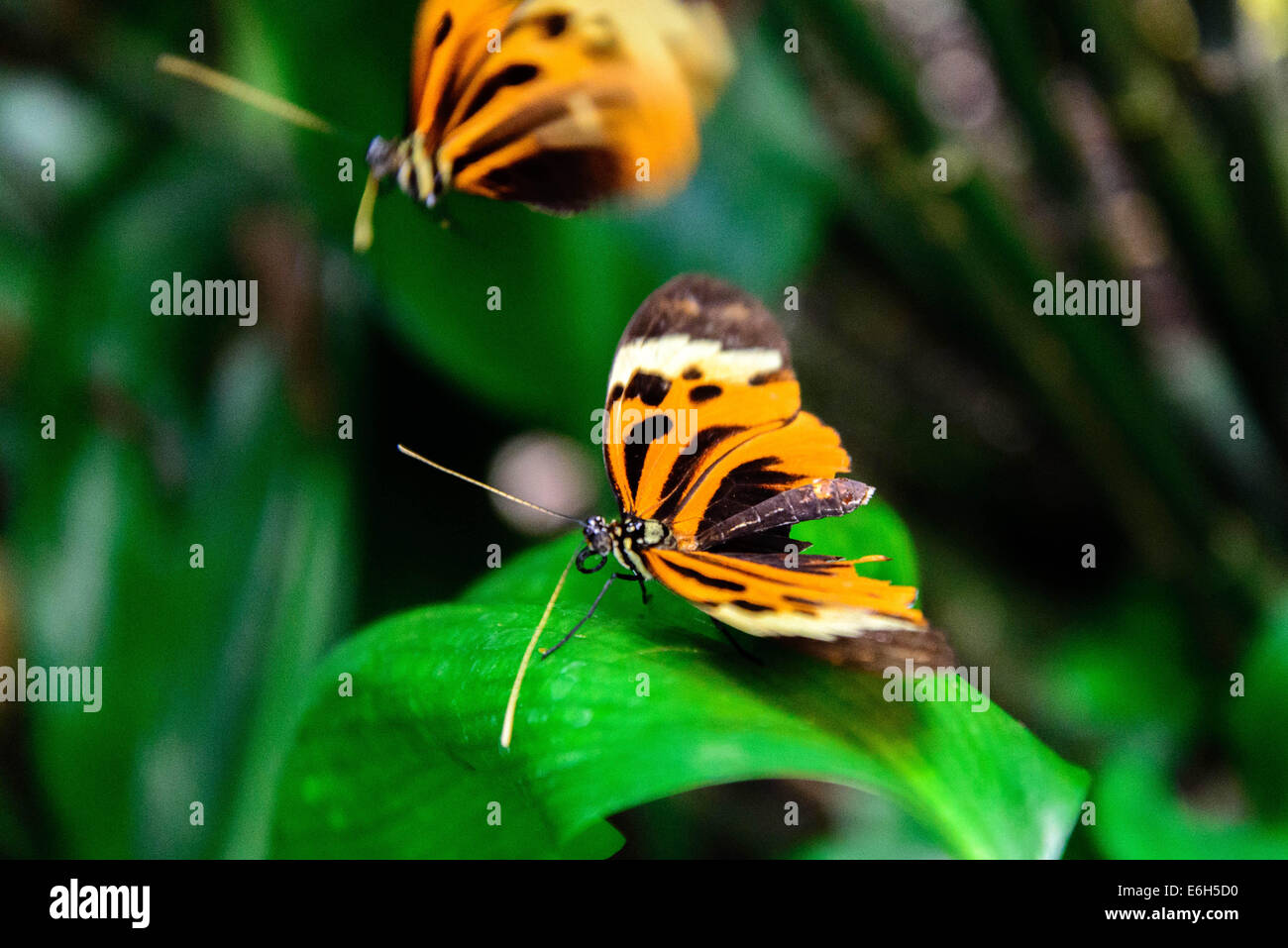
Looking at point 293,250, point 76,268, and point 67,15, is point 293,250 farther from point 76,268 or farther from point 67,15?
point 67,15

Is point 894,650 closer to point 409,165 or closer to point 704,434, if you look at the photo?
point 704,434

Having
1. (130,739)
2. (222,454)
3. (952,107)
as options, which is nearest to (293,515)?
(222,454)

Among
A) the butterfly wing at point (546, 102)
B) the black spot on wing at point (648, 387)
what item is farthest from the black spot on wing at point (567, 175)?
the black spot on wing at point (648, 387)

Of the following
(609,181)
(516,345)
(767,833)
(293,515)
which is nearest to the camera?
(609,181)

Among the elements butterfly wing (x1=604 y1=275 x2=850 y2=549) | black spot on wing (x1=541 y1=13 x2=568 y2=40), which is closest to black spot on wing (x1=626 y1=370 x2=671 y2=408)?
butterfly wing (x1=604 y1=275 x2=850 y2=549)

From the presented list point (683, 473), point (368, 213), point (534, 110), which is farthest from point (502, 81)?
point (683, 473)

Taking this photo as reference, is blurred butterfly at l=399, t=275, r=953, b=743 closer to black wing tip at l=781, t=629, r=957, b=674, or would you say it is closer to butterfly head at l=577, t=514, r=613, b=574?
butterfly head at l=577, t=514, r=613, b=574

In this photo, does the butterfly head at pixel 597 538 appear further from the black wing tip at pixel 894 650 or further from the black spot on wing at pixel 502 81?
the black spot on wing at pixel 502 81
